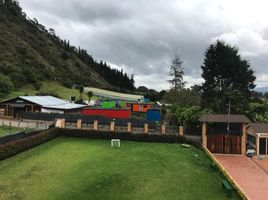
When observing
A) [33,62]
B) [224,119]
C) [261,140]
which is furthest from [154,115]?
[33,62]

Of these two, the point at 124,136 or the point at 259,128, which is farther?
the point at 124,136

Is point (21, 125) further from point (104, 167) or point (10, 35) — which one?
point (10, 35)

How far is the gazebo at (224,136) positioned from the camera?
1211 inches

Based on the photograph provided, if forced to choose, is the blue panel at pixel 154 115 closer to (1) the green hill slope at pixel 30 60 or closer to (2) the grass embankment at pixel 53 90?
(2) the grass embankment at pixel 53 90

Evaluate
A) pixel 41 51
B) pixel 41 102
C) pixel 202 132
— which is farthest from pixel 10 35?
pixel 202 132

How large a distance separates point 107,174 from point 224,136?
1476cm

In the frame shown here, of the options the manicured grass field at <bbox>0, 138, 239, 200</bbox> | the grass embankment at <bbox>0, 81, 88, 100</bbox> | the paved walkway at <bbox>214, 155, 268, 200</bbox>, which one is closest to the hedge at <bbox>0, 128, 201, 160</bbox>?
the manicured grass field at <bbox>0, 138, 239, 200</bbox>

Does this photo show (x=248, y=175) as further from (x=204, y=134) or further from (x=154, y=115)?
(x=154, y=115)

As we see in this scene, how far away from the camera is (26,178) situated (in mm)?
18719

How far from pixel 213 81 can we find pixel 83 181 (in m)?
37.9

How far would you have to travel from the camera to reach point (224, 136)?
101 feet

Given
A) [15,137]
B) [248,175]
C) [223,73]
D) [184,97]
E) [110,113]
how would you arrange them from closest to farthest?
[248,175] < [15,137] < [110,113] < [223,73] < [184,97]

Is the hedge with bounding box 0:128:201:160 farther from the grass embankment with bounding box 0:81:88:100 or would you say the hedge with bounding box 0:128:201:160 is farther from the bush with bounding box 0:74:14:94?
the grass embankment with bounding box 0:81:88:100

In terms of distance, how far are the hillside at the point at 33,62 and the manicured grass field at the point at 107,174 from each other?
43339 millimetres
